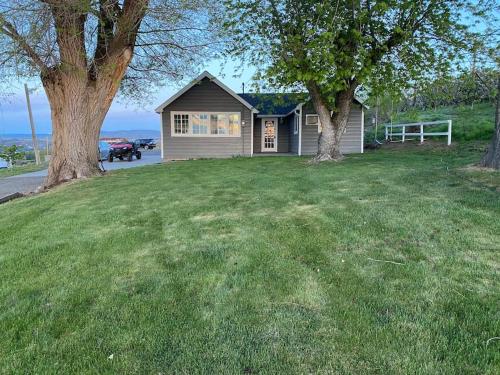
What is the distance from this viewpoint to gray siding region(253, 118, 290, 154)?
23688 mm

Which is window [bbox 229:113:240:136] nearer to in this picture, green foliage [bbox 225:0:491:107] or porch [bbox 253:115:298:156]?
porch [bbox 253:115:298:156]

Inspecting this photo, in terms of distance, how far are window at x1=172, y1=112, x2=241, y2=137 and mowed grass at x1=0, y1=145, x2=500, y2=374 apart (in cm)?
1447

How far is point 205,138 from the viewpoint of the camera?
2056 cm

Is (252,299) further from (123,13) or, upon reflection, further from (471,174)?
(123,13)

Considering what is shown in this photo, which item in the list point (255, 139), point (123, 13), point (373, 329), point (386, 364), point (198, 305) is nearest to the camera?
point (386, 364)

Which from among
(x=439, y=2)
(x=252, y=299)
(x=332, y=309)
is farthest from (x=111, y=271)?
(x=439, y=2)

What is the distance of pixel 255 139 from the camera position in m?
23.8

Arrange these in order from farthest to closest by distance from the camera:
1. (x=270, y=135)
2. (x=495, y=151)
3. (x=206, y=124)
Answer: (x=270, y=135), (x=206, y=124), (x=495, y=151)

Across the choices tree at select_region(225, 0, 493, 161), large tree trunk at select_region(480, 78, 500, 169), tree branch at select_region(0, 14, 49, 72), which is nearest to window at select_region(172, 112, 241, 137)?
tree at select_region(225, 0, 493, 161)

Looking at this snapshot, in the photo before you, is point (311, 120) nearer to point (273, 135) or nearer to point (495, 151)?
point (273, 135)

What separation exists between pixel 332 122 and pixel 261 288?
39.1ft

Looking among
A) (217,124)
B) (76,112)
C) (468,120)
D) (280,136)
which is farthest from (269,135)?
(76,112)

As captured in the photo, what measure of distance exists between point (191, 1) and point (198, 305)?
8.20 metres

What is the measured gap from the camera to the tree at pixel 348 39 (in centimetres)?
1115
